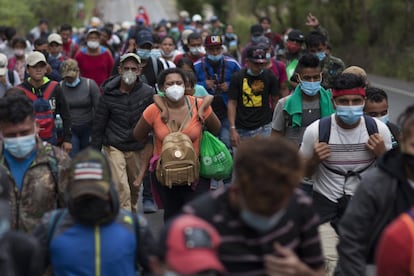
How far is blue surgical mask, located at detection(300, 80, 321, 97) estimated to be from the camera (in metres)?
7.42

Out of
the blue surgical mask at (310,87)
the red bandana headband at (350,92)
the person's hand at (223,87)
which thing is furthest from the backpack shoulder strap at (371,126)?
the person's hand at (223,87)

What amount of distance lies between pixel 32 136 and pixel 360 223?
6.32ft

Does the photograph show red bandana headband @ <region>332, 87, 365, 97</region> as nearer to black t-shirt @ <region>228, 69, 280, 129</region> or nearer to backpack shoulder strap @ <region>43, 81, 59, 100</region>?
backpack shoulder strap @ <region>43, 81, 59, 100</region>

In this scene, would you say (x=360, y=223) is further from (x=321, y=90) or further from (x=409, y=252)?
(x=321, y=90)

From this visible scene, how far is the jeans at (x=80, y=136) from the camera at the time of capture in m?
10.1

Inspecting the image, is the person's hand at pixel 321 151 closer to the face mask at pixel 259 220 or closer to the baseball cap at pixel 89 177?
the baseball cap at pixel 89 177

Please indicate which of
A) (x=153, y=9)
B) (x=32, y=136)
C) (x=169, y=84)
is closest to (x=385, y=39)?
(x=169, y=84)

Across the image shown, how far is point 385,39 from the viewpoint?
111 ft

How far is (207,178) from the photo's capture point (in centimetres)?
734

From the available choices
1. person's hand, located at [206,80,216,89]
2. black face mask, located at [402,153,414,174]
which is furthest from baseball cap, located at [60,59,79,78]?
black face mask, located at [402,153,414,174]

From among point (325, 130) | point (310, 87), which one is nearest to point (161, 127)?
point (310, 87)

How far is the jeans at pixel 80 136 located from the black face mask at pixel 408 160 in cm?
638

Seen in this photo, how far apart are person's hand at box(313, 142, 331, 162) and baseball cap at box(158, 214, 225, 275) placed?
9.63 feet

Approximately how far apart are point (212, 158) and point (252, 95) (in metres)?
2.49
